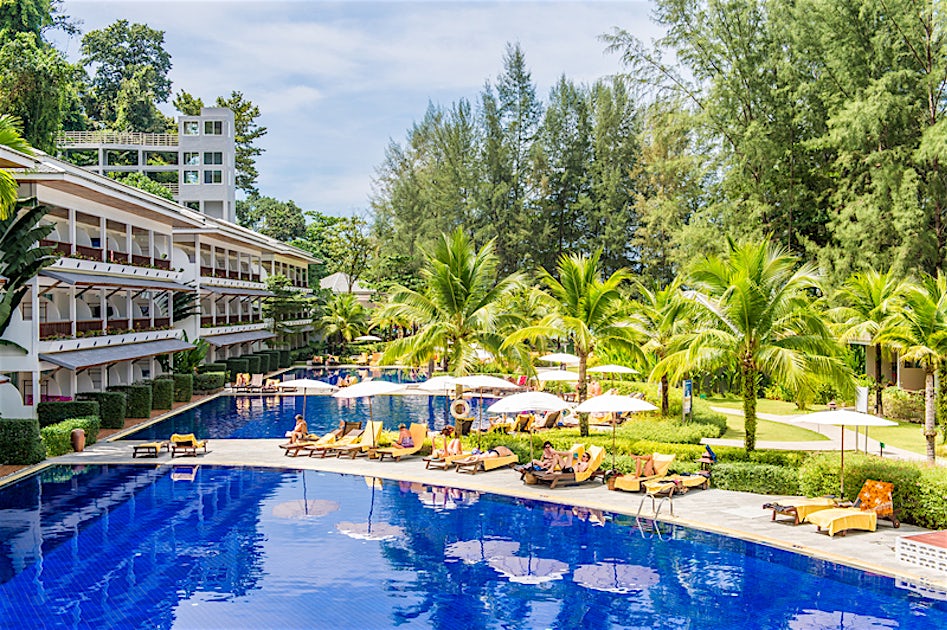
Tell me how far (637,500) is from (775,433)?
9.83m

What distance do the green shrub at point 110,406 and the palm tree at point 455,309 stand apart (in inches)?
407

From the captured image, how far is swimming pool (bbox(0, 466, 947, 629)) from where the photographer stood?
39.4 feet

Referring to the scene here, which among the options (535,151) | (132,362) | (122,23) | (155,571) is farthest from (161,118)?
(155,571)

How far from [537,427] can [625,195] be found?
1426 inches

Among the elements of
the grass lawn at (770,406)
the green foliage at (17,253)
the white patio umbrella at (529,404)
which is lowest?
the grass lawn at (770,406)

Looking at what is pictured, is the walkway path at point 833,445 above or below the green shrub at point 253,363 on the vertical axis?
below

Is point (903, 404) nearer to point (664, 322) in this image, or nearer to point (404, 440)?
point (664, 322)

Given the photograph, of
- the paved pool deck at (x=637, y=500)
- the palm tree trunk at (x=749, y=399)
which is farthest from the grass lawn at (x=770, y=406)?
the paved pool deck at (x=637, y=500)

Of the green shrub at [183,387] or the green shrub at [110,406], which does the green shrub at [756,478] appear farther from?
the green shrub at [183,387]

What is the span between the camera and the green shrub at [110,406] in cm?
2717

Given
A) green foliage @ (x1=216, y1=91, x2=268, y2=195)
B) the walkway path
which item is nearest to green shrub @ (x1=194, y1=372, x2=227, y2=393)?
the walkway path

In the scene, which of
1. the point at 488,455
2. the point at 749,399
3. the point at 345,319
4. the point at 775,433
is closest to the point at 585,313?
the point at 488,455

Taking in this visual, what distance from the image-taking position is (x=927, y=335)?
804 inches

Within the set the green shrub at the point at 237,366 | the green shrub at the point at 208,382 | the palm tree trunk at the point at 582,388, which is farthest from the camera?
the green shrub at the point at 237,366
